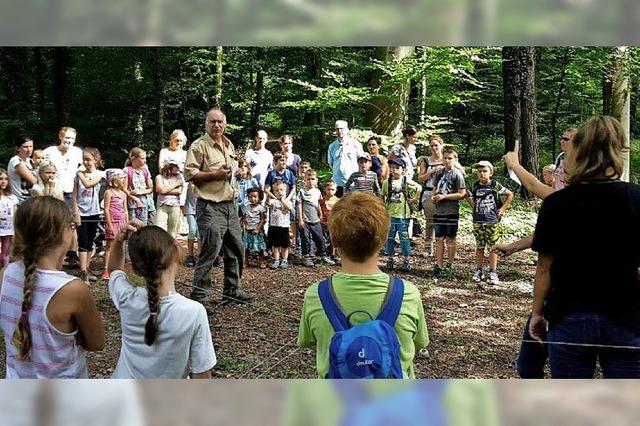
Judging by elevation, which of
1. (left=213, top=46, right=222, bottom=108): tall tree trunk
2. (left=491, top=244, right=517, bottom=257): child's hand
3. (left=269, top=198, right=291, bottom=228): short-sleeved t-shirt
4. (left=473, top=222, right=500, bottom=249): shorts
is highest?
(left=213, top=46, right=222, bottom=108): tall tree trunk

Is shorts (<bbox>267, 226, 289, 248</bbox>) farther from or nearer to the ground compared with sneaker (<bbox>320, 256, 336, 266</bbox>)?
farther from the ground

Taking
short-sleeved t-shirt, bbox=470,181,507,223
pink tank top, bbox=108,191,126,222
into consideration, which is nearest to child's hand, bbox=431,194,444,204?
short-sleeved t-shirt, bbox=470,181,507,223

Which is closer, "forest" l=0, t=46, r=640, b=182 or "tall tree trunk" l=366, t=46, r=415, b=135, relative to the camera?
"forest" l=0, t=46, r=640, b=182

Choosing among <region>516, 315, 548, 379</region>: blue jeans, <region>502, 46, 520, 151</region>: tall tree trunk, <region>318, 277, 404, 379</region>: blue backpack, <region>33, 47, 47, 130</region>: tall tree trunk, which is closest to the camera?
<region>318, 277, 404, 379</region>: blue backpack

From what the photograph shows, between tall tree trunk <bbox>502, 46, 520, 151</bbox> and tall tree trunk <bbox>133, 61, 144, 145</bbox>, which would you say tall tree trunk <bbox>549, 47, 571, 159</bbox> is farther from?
tall tree trunk <bbox>133, 61, 144, 145</bbox>

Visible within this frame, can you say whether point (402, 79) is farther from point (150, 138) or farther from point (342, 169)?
point (150, 138)

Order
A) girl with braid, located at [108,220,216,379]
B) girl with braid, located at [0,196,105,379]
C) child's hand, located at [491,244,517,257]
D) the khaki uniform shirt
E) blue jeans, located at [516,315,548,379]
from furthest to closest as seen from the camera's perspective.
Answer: the khaki uniform shirt, child's hand, located at [491,244,517,257], blue jeans, located at [516,315,548,379], girl with braid, located at [108,220,216,379], girl with braid, located at [0,196,105,379]

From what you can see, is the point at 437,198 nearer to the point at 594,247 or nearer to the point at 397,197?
the point at 397,197

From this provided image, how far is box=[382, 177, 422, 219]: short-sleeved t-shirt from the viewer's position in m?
3.07

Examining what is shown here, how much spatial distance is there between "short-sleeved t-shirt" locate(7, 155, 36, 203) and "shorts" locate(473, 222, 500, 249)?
2.03 meters

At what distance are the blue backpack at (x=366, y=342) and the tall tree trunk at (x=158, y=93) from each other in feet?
5.60

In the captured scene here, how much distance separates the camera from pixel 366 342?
158 centimetres

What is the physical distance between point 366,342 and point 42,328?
907 millimetres
